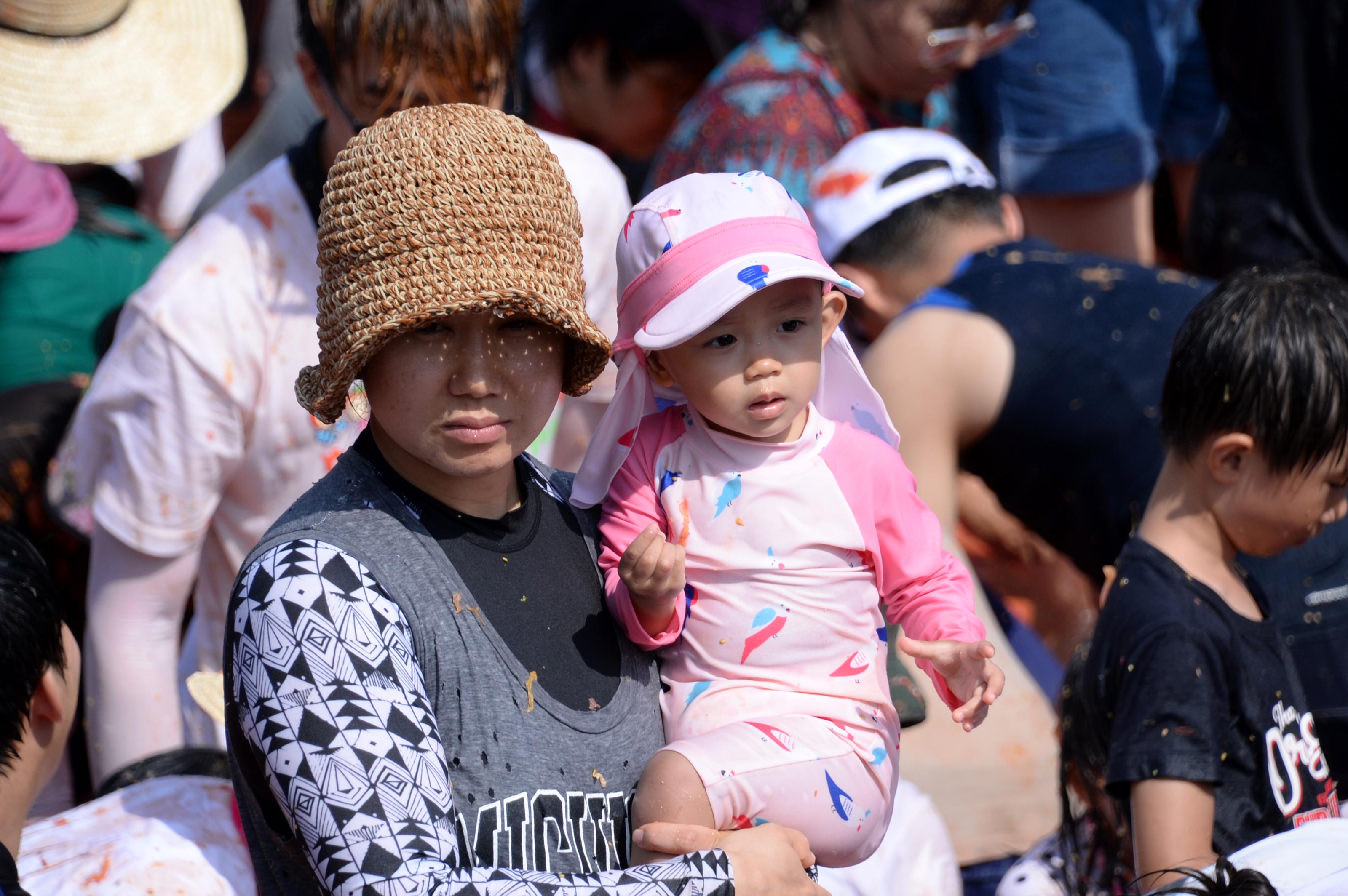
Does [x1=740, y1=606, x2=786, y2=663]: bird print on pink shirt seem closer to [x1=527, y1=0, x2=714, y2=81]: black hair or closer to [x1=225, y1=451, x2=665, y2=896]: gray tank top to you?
[x1=225, y1=451, x2=665, y2=896]: gray tank top

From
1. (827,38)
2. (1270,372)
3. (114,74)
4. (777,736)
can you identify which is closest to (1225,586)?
(1270,372)

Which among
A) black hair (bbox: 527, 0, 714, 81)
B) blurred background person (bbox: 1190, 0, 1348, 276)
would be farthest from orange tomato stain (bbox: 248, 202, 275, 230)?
blurred background person (bbox: 1190, 0, 1348, 276)

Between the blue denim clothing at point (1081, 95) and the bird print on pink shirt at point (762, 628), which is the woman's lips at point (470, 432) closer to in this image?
the bird print on pink shirt at point (762, 628)

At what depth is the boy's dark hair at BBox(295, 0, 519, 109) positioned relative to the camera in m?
2.62

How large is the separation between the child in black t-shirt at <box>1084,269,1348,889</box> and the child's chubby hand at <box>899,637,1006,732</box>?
574 millimetres

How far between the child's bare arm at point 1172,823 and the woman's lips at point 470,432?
4.15 ft

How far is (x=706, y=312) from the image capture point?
1.95 meters

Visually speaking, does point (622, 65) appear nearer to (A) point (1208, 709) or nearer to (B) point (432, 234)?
(A) point (1208, 709)

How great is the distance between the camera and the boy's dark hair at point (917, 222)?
3.79 metres

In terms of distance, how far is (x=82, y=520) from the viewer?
298cm

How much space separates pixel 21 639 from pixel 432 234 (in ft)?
2.88

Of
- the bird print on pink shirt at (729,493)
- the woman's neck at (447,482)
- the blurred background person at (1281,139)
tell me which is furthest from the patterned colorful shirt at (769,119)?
the woman's neck at (447,482)

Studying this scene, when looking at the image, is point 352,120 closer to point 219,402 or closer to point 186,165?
point 219,402

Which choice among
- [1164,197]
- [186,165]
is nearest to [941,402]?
[186,165]
